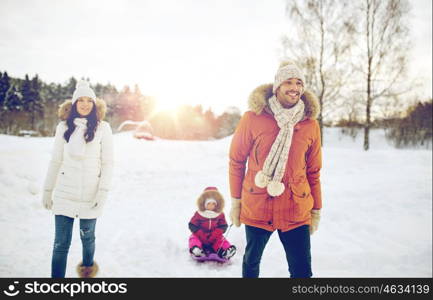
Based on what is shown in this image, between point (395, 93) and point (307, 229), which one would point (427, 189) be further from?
point (307, 229)

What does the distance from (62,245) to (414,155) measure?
8712 millimetres

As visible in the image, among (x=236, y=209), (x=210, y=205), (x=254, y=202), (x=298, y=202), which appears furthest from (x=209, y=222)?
(x=298, y=202)

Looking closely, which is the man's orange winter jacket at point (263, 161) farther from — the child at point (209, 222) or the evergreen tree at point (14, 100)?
the evergreen tree at point (14, 100)

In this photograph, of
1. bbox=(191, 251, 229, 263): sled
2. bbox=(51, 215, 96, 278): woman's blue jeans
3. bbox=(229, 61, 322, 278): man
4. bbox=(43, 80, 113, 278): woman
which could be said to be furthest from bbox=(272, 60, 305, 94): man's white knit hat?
bbox=(191, 251, 229, 263): sled

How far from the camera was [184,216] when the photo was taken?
14.5 ft

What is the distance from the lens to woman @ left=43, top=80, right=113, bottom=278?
6.73ft

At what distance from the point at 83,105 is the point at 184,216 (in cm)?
273

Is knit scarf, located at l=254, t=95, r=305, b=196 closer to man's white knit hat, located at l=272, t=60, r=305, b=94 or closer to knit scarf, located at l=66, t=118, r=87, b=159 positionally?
man's white knit hat, located at l=272, t=60, r=305, b=94

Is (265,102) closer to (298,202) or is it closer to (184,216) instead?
(298,202)

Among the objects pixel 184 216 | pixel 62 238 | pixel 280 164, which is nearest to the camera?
pixel 280 164

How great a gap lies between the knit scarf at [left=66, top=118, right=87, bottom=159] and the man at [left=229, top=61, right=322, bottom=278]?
3.46ft

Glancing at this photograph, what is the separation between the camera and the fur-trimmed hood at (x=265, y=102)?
6.85 ft

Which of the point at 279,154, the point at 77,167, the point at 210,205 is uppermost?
the point at 279,154

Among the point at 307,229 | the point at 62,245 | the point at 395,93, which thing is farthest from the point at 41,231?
the point at 395,93
